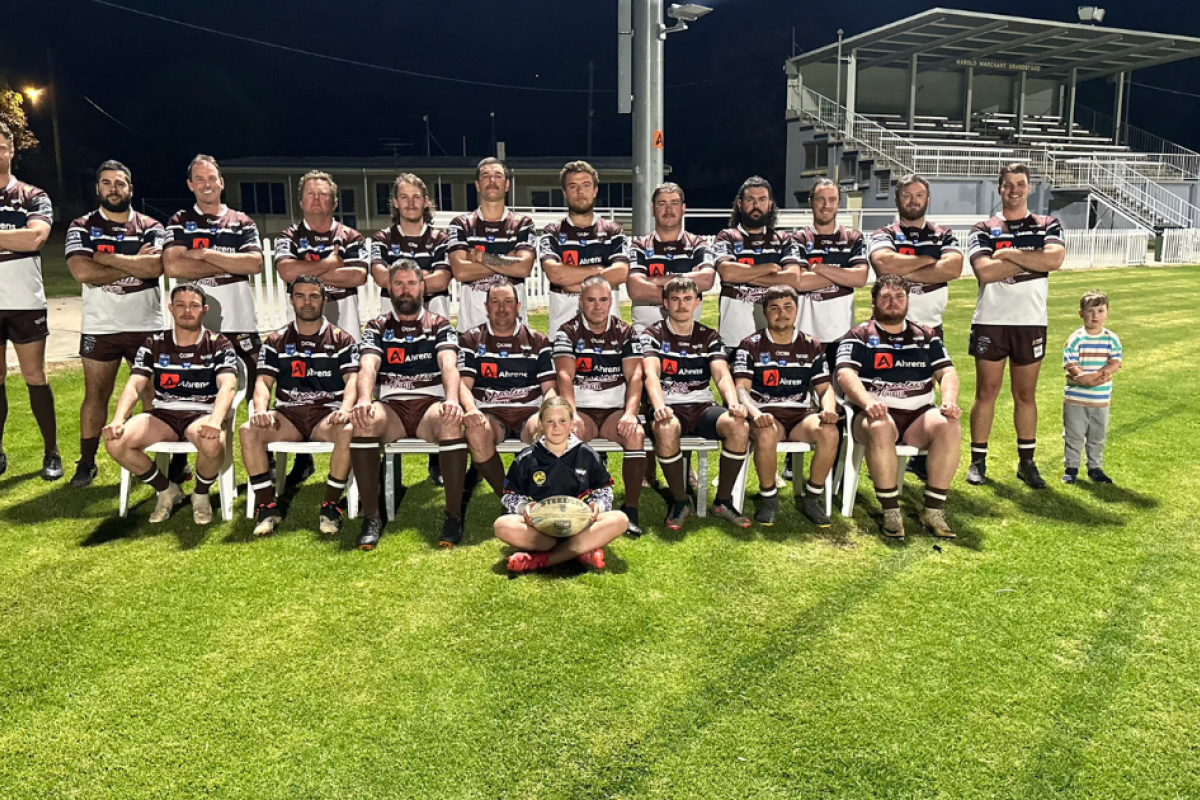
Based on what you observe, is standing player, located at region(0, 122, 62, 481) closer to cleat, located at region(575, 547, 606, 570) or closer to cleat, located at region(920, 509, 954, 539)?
cleat, located at region(575, 547, 606, 570)

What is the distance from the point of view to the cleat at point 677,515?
5.00 metres

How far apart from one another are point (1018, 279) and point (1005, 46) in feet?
121

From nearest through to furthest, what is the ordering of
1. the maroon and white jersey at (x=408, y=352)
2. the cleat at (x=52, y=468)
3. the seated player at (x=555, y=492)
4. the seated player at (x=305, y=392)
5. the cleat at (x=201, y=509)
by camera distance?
the seated player at (x=555, y=492) → the seated player at (x=305, y=392) → the cleat at (x=201, y=509) → the maroon and white jersey at (x=408, y=352) → the cleat at (x=52, y=468)

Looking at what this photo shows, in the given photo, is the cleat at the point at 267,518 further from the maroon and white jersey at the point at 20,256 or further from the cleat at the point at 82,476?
the maroon and white jersey at the point at 20,256

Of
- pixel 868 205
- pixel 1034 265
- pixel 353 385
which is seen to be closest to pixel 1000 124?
pixel 868 205

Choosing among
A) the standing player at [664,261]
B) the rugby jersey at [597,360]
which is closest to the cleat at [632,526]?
the rugby jersey at [597,360]

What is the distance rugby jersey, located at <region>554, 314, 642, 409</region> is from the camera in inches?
206

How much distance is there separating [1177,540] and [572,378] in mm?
3556

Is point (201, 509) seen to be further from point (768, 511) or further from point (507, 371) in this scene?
point (768, 511)

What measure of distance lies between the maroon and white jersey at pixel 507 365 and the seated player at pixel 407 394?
139 millimetres

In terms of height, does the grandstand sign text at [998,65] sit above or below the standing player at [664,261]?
above

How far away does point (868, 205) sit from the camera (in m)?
33.9

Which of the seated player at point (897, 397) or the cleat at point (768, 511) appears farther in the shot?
the cleat at point (768, 511)

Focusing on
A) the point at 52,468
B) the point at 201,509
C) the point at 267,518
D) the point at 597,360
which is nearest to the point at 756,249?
the point at 597,360
